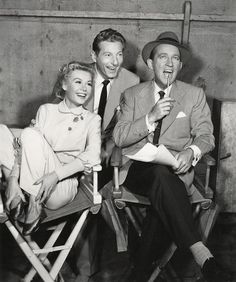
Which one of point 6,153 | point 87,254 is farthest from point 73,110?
point 87,254

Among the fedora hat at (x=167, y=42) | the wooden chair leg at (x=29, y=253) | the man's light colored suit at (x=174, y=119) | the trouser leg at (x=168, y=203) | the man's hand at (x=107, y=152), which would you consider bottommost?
the wooden chair leg at (x=29, y=253)

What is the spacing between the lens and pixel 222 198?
4.51m

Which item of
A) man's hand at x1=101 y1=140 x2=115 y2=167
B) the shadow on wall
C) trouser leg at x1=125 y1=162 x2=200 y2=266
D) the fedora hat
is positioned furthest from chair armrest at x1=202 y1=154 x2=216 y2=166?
the shadow on wall

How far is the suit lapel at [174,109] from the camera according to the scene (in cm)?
348

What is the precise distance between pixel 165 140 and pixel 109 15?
1.87 metres

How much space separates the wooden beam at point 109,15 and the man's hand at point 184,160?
6.77ft

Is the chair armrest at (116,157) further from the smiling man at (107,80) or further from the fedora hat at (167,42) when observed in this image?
the fedora hat at (167,42)

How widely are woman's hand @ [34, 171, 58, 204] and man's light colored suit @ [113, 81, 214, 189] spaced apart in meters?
0.73

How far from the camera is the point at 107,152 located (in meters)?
3.58

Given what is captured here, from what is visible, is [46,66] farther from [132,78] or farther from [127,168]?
[127,168]

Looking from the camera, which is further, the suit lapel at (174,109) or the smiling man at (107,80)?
the smiling man at (107,80)

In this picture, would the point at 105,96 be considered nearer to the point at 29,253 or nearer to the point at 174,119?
the point at 174,119

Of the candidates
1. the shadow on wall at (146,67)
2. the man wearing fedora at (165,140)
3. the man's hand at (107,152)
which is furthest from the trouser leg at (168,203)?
the shadow on wall at (146,67)

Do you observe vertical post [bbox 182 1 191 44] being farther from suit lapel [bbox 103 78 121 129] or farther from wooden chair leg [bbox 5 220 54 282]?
wooden chair leg [bbox 5 220 54 282]
